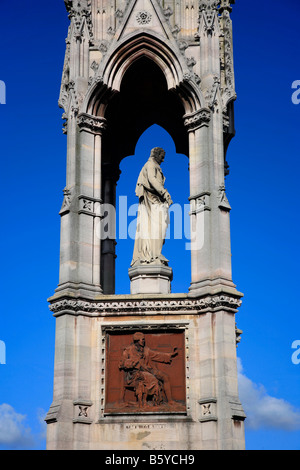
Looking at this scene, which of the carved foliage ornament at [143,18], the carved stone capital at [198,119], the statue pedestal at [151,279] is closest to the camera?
the statue pedestal at [151,279]

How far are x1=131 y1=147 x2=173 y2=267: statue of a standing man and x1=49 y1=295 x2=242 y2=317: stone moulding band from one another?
1.43 m

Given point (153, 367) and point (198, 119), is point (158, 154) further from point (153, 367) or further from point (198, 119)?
point (153, 367)

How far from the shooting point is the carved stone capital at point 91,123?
22656mm

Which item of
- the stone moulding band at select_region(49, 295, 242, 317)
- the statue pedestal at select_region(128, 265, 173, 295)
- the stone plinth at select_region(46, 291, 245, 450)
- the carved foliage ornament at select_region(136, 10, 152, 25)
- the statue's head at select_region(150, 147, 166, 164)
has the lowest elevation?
the stone plinth at select_region(46, 291, 245, 450)

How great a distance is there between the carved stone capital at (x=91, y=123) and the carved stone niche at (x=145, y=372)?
4961 mm

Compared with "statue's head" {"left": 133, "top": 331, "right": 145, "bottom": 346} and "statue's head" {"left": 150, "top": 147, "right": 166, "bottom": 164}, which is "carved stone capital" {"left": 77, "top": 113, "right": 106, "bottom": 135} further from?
"statue's head" {"left": 133, "top": 331, "right": 145, "bottom": 346}

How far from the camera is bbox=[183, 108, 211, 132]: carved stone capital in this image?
22.4 m

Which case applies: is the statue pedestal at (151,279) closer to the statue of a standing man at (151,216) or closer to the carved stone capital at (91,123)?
the statue of a standing man at (151,216)

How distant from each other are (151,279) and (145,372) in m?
2.44

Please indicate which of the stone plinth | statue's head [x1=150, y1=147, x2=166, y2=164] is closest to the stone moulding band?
the stone plinth

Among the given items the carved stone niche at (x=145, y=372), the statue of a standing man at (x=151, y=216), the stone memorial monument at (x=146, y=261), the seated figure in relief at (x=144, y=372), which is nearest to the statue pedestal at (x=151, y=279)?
the stone memorial monument at (x=146, y=261)

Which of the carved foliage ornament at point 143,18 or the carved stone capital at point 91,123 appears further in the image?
the carved foliage ornament at point 143,18

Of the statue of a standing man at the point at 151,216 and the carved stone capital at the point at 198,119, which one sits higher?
the carved stone capital at the point at 198,119

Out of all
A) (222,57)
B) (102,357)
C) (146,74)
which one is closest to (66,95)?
(146,74)
